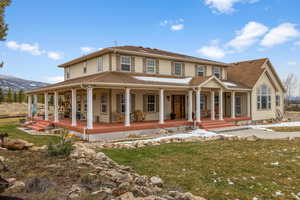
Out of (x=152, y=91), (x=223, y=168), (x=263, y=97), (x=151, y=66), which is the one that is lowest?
(x=223, y=168)

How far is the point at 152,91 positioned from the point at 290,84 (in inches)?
1886

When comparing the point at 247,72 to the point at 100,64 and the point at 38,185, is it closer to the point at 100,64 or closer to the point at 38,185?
the point at 100,64

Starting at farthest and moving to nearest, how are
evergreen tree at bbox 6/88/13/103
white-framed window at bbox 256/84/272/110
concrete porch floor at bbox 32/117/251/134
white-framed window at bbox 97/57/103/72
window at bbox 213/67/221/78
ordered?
evergreen tree at bbox 6/88/13/103
white-framed window at bbox 256/84/272/110
window at bbox 213/67/221/78
white-framed window at bbox 97/57/103/72
concrete porch floor at bbox 32/117/251/134

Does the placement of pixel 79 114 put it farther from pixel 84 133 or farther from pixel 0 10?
pixel 0 10

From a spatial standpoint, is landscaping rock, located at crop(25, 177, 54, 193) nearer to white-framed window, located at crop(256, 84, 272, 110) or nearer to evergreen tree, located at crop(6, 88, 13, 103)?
white-framed window, located at crop(256, 84, 272, 110)

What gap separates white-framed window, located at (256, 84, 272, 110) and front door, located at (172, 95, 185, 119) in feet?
25.5

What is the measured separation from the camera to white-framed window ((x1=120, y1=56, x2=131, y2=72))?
1473 cm

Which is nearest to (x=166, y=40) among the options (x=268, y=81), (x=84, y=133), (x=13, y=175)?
(x=268, y=81)

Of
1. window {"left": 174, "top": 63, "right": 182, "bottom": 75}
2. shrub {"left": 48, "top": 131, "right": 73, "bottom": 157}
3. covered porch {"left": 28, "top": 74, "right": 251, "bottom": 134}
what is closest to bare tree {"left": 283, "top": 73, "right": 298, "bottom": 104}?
covered porch {"left": 28, "top": 74, "right": 251, "bottom": 134}

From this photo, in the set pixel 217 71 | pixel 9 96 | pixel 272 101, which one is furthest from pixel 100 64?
pixel 9 96

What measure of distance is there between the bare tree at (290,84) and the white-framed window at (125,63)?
45278 millimetres

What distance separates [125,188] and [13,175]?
2464 mm

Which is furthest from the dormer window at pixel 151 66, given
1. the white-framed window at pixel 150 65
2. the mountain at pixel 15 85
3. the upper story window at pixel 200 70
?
the mountain at pixel 15 85

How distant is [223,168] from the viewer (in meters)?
6.00
